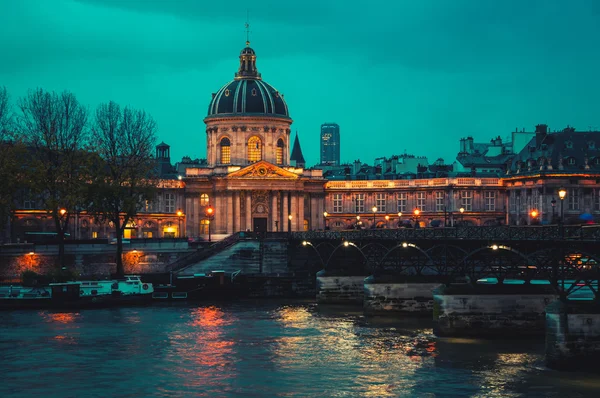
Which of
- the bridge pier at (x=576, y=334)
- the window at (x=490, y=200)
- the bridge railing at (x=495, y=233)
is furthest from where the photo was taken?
the window at (x=490, y=200)

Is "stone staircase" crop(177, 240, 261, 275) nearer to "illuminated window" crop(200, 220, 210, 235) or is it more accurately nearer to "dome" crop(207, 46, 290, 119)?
"illuminated window" crop(200, 220, 210, 235)

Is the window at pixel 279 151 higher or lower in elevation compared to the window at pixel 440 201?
higher

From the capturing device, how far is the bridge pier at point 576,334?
2215 inches

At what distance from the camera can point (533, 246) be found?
66.8 metres

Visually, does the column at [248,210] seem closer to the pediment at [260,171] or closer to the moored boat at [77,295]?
the pediment at [260,171]

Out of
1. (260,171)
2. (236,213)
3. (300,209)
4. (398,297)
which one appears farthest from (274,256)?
(398,297)

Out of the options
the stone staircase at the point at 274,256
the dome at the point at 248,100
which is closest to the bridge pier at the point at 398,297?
the stone staircase at the point at 274,256

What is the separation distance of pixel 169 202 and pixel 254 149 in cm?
1457

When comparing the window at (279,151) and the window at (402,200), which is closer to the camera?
the window at (279,151)

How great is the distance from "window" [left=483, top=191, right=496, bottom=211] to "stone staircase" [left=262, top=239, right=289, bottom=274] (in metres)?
41.8

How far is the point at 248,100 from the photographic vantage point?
155875mm

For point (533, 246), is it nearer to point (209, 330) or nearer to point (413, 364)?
point (413, 364)

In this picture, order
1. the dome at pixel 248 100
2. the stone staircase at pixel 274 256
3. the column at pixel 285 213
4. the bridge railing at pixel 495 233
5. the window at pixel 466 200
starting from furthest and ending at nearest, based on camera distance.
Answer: the window at pixel 466 200 → the dome at pixel 248 100 → the column at pixel 285 213 → the stone staircase at pixel 274 256 → the bridge railing at pixel 495 233

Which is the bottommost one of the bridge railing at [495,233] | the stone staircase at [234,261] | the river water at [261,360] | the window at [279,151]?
the river water at [261,360]
